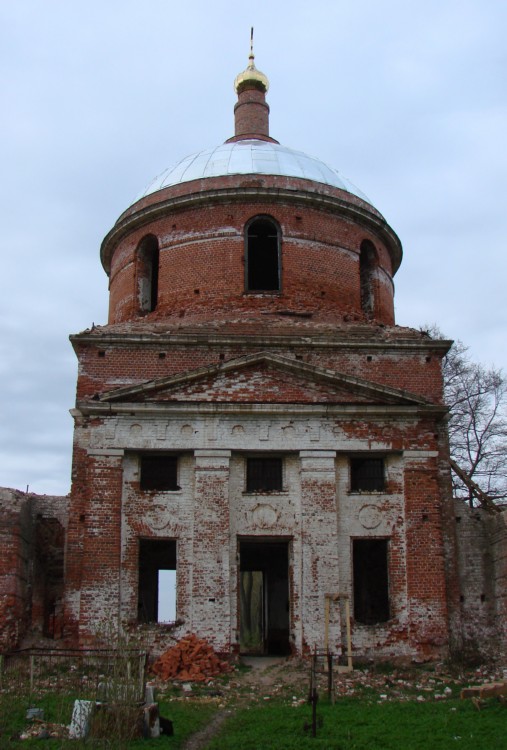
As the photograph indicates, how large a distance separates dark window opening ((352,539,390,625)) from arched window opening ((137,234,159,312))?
708cm

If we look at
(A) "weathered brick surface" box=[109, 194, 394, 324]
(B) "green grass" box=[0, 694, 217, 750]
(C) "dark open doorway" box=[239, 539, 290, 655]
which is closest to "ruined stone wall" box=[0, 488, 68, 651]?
(B) "green grass" box=[0, 694, 217, 750]

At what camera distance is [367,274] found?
2002cm

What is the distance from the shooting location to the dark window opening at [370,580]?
53.7 ft

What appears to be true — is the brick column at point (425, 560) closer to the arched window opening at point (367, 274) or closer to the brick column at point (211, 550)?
the brick column at point (211, 550)

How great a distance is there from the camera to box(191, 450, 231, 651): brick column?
1462 centimetres

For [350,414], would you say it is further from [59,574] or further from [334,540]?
[59,574]

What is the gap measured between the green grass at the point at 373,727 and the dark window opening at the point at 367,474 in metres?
4.77

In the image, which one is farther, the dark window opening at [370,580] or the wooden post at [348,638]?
the dark window opening at [370,580]

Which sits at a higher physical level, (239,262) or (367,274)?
(367,274)

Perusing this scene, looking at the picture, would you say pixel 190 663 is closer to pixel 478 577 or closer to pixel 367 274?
pixel 478 577

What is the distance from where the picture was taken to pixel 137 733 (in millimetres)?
9398

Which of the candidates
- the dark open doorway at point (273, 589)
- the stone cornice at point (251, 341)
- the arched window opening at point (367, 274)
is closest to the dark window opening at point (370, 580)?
the dark open doorway at point (273, 589)

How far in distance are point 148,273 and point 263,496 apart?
6.77 metres

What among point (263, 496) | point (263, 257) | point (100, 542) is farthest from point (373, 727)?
point (263, 257)
